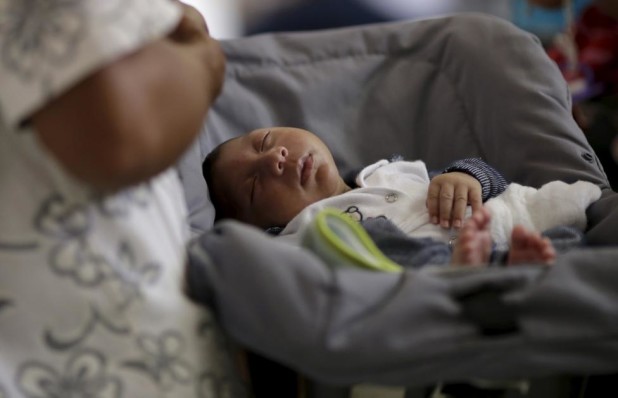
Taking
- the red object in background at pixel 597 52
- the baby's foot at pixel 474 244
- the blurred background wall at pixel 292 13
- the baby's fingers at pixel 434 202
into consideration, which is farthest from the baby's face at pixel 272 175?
the red object in background at pixel 597 52

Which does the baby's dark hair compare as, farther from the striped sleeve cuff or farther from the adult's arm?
the adult's arm

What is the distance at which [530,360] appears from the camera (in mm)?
634

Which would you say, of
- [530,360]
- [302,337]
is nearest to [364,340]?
[302,337]

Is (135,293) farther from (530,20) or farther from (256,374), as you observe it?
(530,20)

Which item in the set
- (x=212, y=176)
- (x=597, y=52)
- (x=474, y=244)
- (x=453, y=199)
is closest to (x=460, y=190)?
(x=453, y=199)

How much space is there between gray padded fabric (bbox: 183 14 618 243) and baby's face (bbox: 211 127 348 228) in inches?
3.3

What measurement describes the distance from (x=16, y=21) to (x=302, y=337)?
38cm

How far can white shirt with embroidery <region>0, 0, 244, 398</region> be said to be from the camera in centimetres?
59

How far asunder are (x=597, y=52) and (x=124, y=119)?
197cm

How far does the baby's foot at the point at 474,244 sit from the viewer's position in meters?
0.80

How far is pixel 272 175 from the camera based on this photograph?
1088mm

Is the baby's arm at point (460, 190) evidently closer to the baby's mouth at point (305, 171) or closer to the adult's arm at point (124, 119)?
the baby's mouth at point (305, 171)

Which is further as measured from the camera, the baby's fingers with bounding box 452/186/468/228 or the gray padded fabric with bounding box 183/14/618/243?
the gray padded fabric with bounding box 183/14/618/243

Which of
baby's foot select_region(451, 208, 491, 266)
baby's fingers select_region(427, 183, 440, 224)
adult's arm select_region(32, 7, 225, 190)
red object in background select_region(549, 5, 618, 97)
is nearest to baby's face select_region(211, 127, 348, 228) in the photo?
baby's fingers select_region(427, 183, 440, 224)
